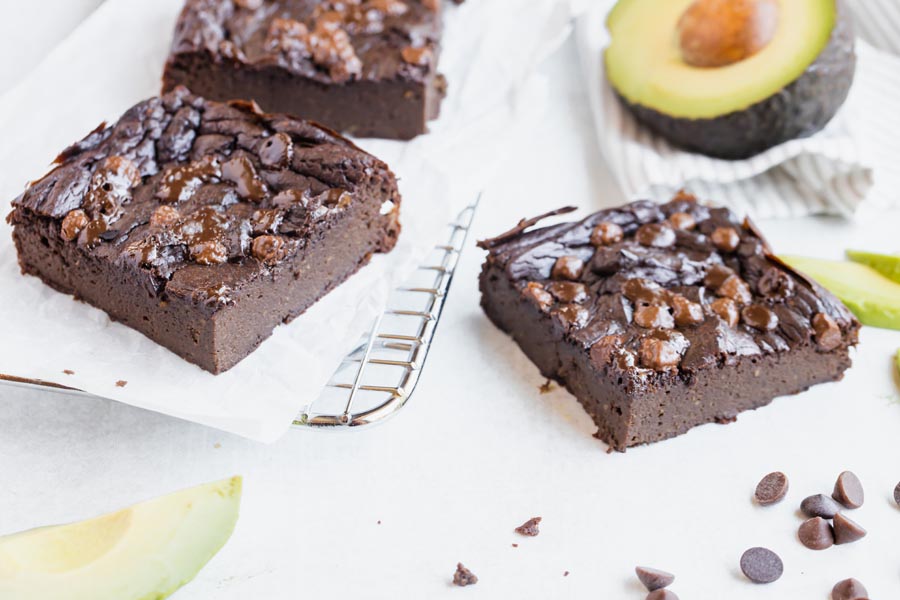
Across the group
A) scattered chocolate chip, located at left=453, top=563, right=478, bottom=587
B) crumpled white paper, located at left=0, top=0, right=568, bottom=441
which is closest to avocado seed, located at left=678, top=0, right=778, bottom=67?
crumpled white paper, located at left=0, top=0, right=568, bottom=441

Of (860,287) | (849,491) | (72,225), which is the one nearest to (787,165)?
(860,287)

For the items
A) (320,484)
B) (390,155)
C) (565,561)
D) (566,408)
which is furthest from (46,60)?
(565,561)

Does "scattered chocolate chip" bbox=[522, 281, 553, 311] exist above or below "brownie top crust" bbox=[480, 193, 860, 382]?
above

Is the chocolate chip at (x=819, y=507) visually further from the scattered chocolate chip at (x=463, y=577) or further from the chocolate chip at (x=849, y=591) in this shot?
the scattered chocolate chip at (x=463, y=577)

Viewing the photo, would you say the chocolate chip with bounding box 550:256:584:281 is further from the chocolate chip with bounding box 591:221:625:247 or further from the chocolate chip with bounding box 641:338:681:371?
the chocolate chip with bounding box 641:338:681:371

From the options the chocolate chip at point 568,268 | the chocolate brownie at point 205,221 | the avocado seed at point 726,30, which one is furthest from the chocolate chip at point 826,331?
the chocolate brownie at point 205,221

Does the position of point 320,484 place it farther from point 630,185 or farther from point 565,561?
point 630,185

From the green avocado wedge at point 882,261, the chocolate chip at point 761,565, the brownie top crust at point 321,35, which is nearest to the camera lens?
the chocolate chip at point 761,565
